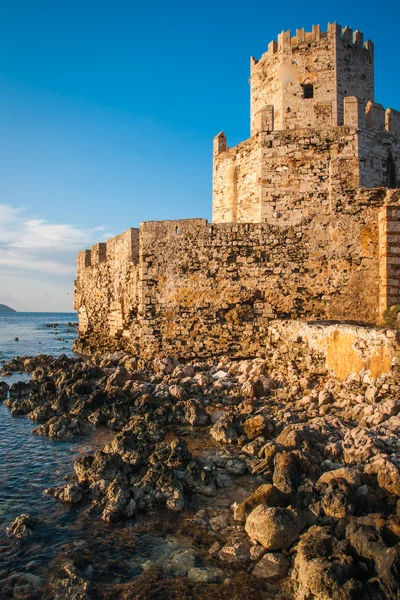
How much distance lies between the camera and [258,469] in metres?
6.99

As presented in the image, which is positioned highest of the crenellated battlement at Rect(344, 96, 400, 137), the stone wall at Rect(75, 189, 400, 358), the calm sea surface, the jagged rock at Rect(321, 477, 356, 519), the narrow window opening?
the narrow window opening

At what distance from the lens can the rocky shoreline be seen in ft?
15.0

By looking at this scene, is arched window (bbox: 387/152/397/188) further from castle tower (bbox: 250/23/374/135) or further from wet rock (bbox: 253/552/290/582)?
wet rock (bbox: 253/552/290/582)

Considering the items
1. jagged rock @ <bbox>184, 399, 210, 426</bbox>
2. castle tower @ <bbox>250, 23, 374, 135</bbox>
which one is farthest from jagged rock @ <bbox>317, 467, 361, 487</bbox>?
castle tower @ <bbox>250, 23, 374, 135</bbox>

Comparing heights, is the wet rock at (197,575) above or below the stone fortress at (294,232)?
below

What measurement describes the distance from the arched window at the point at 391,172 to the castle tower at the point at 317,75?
2129 mm

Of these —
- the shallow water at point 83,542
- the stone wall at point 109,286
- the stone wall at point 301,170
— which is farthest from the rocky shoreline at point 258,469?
the stone wall at point 301,170

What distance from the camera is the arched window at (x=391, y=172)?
49.2 ft

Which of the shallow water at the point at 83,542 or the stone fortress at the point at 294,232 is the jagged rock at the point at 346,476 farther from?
the stone fortress at the point at 294,232

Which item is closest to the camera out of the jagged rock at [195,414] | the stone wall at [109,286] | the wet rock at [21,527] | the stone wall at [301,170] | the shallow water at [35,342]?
the wet rock at [21,527]

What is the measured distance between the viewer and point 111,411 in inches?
407

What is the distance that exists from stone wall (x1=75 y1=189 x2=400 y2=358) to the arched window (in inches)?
97.5

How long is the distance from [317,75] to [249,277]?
7471mm

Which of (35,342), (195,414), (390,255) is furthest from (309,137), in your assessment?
(35,342)
